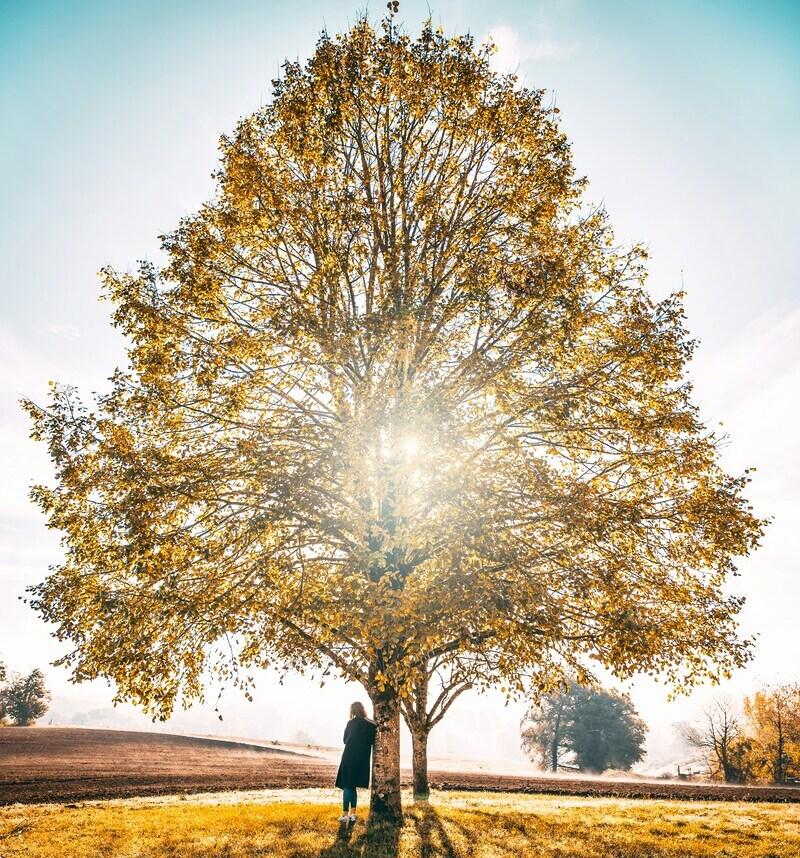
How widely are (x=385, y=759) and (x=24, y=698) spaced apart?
203ft

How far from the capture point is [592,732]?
161 feet

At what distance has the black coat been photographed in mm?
9516

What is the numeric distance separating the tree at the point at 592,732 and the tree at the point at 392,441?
1839 inches

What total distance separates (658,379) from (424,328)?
4288 millimetres

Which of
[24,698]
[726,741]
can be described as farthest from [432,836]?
[24,698]

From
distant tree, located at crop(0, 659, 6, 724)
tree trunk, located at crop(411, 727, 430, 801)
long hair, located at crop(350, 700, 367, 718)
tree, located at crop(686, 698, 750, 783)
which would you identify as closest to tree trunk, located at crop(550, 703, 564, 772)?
tree, located at crop(686, 698, 750, 783)

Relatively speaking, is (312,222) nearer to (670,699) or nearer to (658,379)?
(658,379)

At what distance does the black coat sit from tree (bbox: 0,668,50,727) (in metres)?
59.8

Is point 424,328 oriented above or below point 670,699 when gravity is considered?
above

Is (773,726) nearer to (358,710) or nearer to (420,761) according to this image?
(420,761)

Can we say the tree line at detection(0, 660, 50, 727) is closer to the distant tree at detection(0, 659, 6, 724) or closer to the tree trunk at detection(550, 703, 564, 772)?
the distant tree at detection(0, 659, 6, 724)

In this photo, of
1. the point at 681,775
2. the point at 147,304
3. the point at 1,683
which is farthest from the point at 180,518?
the point at 1,683

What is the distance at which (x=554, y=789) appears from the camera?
71.6 ft

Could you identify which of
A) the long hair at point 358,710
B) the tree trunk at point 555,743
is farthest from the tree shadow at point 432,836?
the tree trunk at point 555,743
